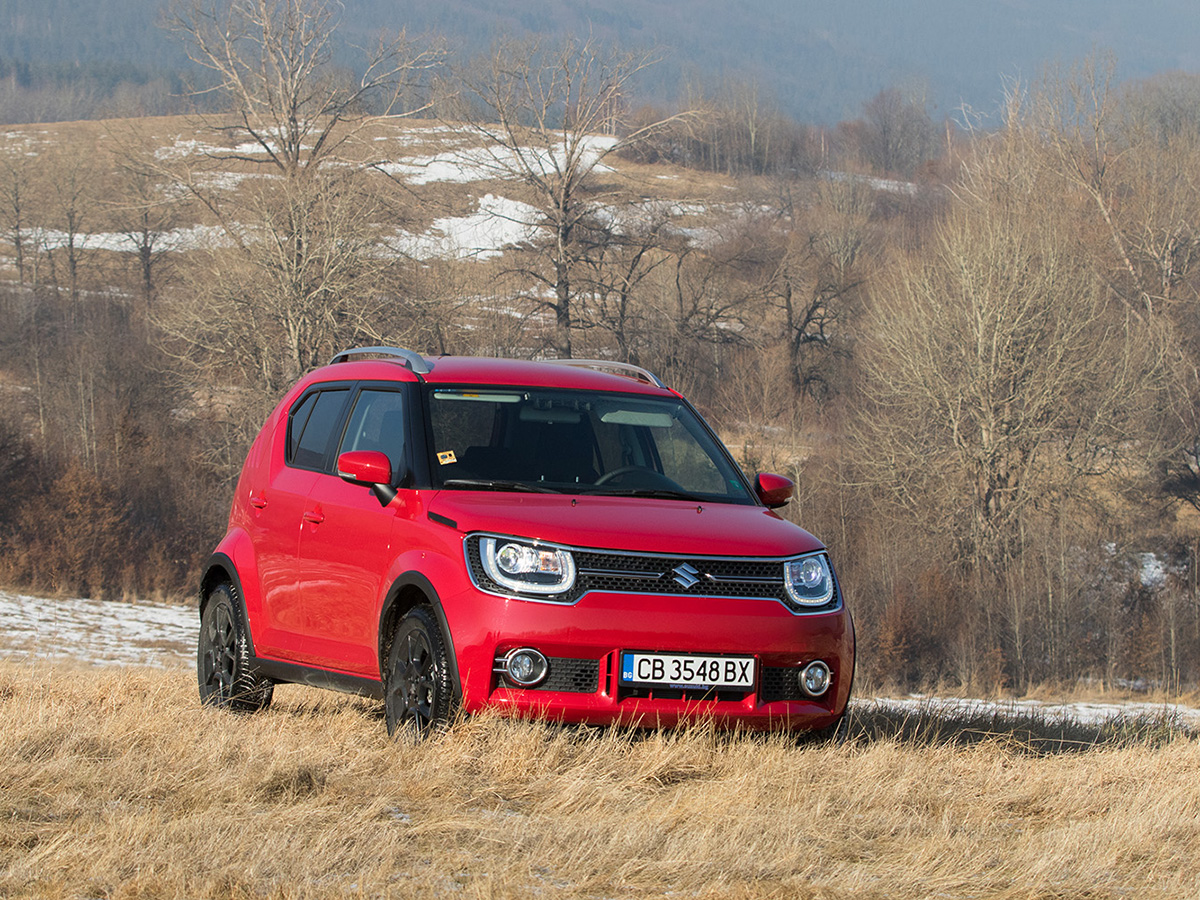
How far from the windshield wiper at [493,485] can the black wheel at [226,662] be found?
1944 millimetres

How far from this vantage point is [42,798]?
4.70 m

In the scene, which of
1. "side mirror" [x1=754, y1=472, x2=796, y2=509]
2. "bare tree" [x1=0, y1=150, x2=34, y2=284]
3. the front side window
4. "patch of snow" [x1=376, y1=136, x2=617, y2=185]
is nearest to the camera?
the front side window

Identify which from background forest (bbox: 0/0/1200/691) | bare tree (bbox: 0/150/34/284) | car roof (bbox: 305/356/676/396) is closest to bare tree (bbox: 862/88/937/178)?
background forest (bbox: 0/0/1200/691)

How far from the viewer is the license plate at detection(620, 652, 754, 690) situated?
5562 mm

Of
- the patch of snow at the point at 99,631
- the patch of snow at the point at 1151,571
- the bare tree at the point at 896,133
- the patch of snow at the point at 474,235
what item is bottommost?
the patch of snow at the point at 1151,571

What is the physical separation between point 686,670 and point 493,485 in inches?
49.4

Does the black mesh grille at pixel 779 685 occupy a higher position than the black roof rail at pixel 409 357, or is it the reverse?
the black roof rail at pixel 409 357

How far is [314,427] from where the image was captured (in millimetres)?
7512

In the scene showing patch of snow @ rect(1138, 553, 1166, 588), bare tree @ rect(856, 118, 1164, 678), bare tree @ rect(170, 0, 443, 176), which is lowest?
patch of snow @ rect(1138, 553, 1166, 588)

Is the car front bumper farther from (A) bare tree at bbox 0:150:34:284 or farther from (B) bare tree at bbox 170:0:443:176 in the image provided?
(A) bare tree at bbox 0:150:34:284

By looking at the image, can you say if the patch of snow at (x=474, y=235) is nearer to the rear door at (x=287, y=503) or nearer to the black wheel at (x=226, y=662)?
the black wheel at (x=226, y=662)

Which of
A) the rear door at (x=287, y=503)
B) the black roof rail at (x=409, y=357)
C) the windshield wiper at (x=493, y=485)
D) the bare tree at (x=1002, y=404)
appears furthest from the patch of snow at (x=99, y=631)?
the bare tree at (x=1002, y=404)

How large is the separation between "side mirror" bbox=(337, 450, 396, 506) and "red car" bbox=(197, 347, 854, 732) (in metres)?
0.01

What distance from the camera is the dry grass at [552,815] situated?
393cm
